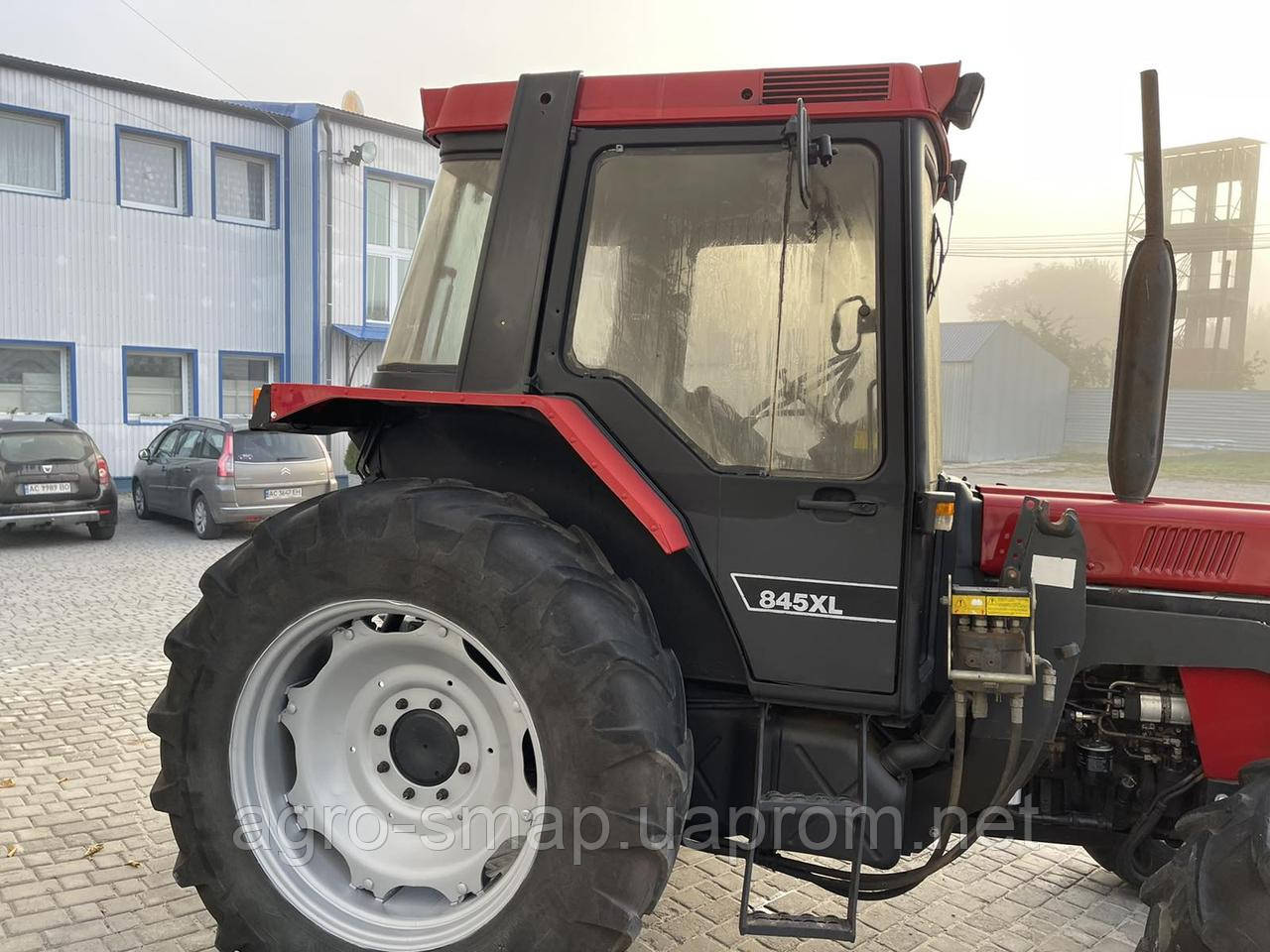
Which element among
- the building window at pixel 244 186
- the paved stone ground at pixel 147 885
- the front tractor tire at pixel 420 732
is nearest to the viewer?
the front tractor tire at pixel 420 732

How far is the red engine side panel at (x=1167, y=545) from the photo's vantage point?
2.71m

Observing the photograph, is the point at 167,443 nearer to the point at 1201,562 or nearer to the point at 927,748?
Result: the point at 927,748

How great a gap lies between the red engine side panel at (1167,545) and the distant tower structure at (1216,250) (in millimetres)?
8116

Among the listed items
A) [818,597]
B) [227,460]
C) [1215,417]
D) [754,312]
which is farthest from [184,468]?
[1215,417]

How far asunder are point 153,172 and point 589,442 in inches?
660

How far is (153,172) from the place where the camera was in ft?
54.1

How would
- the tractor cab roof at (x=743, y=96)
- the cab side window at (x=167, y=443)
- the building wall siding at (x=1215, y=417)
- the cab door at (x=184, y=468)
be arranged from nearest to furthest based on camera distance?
the tractor cab roof at (x=743, y=96) → the cab door at (x=184, y=468) → the cab side window at (x=167, y=443) → the building wall siding at (x=1215, y=417)

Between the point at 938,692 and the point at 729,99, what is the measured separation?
171cm

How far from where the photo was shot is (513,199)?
9.04 feet

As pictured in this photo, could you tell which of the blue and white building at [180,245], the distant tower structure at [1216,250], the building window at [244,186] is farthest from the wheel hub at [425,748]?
the building window at [244,186]

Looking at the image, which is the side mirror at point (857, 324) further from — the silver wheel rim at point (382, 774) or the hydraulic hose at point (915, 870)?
the silver wheel rim at point (382, 774)

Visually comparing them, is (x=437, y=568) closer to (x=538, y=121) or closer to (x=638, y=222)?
(x=638, y=222)

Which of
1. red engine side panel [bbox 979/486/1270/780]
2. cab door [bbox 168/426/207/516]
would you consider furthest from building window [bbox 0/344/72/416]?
red engine side panel [bbox 979/486/1270/780]

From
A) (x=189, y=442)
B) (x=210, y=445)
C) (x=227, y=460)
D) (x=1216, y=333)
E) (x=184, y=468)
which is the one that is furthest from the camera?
(x=1216, y=333)
